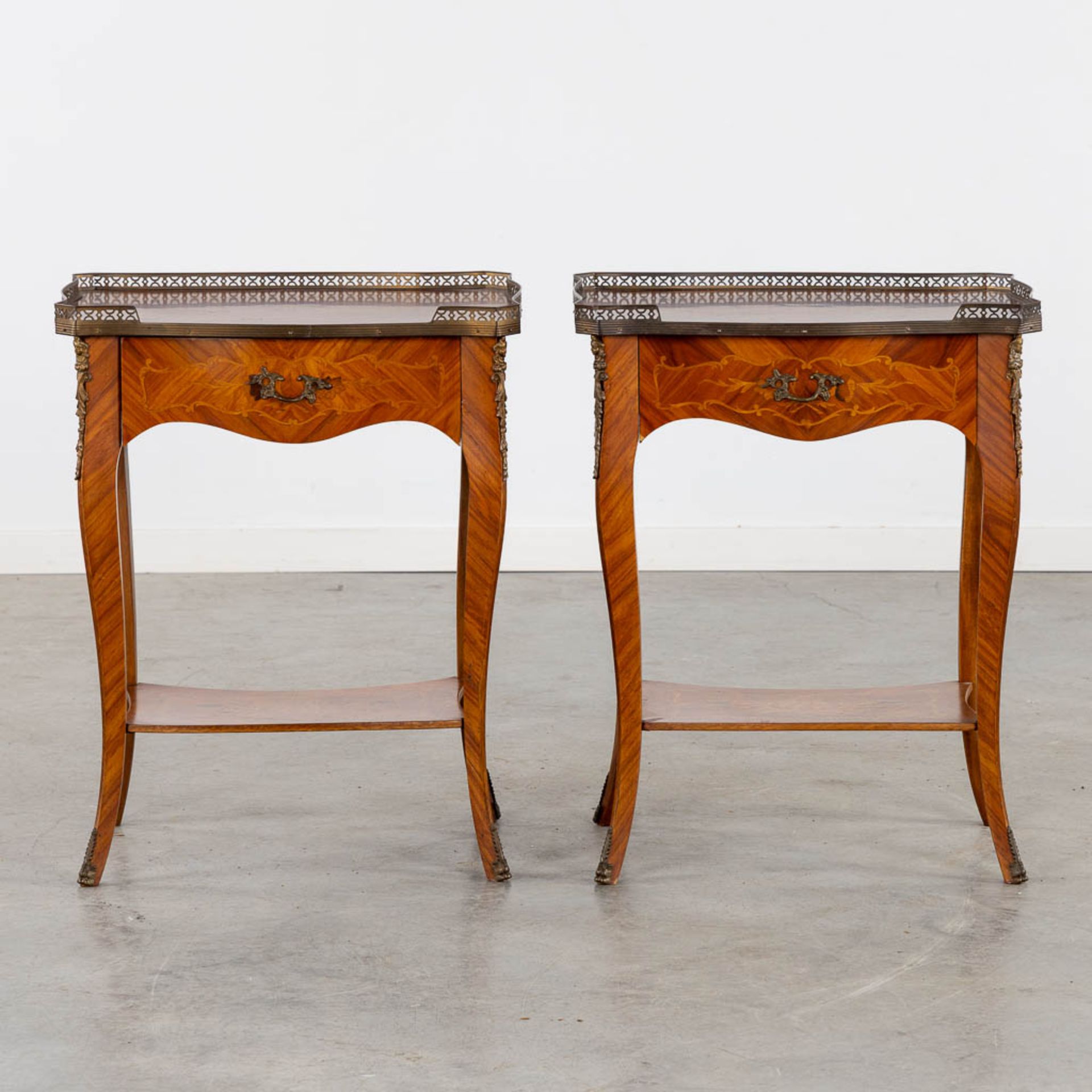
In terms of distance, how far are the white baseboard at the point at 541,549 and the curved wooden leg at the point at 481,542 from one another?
8.64 feet

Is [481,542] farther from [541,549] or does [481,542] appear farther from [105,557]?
[541,549]

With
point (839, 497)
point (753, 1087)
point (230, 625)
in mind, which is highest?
point (839, 497)

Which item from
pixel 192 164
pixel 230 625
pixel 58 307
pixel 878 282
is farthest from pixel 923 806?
pixel 192 164

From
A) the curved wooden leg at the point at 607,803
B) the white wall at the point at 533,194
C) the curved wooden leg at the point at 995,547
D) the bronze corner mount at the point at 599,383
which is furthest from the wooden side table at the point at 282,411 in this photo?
the white wall at the point at 533,194

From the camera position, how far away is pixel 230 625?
4.78m

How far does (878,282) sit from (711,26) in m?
2.68

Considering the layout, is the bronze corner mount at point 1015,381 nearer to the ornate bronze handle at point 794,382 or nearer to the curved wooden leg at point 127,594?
the ornate bronze handle at point 794,382

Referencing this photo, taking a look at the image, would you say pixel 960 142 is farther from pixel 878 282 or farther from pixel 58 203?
pixel 58 203

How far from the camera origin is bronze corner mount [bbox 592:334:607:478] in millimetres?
2633

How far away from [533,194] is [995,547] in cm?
307

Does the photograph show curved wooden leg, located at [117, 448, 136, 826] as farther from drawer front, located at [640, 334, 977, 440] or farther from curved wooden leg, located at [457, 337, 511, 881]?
drawer front, located at [640, 334, 977, 440]

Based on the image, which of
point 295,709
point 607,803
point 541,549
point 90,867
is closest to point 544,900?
point 607,803

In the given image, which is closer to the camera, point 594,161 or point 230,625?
point 230,625

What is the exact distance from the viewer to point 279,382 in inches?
103
